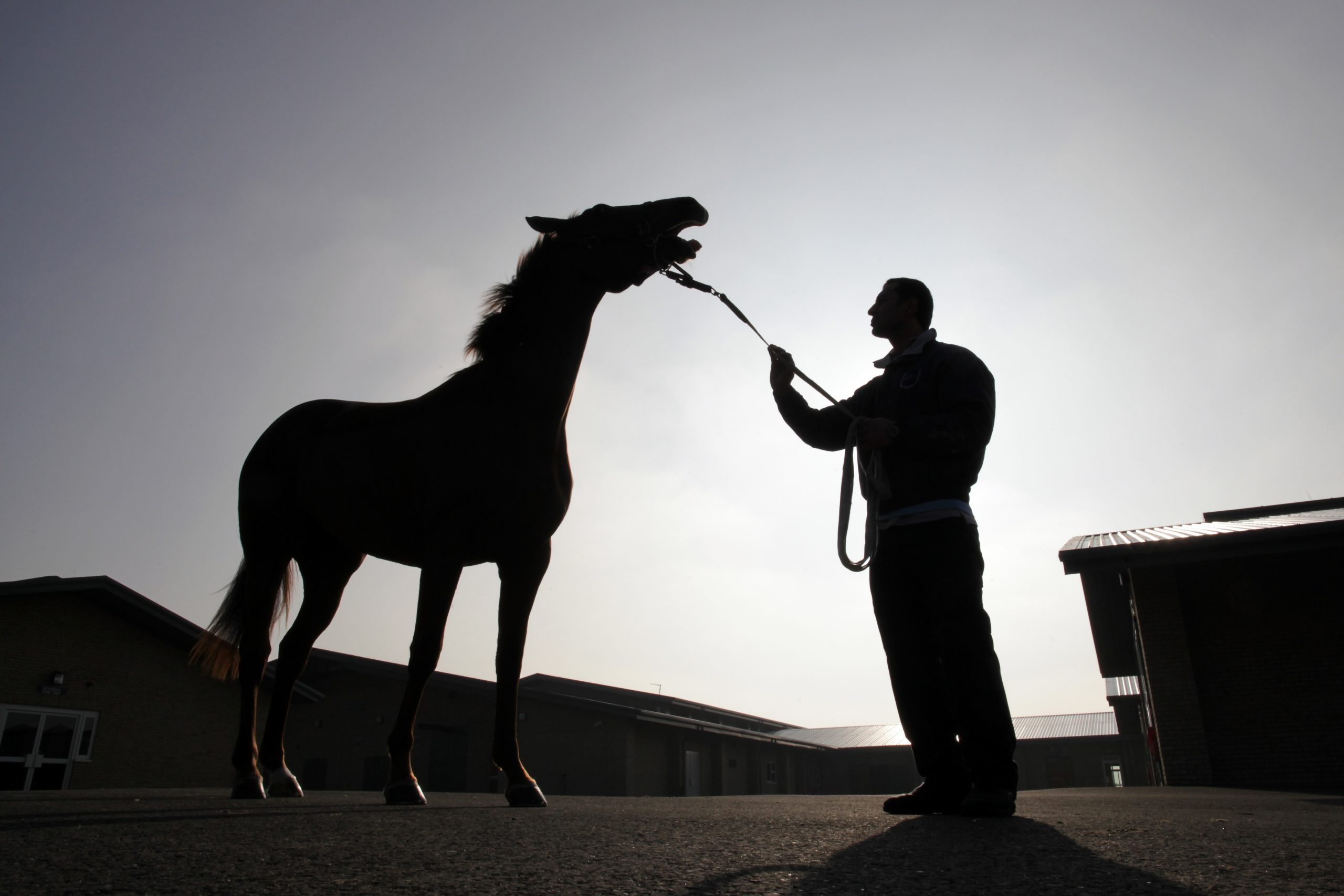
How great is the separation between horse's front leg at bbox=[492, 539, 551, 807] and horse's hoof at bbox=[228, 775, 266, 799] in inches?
40.5

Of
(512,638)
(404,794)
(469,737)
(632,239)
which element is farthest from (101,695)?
(632,239)

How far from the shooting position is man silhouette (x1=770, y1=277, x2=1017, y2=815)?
Answer: 98.6 inches

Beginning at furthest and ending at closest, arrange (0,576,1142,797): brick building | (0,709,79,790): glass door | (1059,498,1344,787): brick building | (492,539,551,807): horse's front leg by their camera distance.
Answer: (0,576,1142,797): brick building, (0,709,79,790): glass door, (1059,498,1344,787): brick building, (492,539,551,807): horse's front leg

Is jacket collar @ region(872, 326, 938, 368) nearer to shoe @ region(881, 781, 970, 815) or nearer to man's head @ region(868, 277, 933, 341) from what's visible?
man's head @ region(868, 277, 933, 341)

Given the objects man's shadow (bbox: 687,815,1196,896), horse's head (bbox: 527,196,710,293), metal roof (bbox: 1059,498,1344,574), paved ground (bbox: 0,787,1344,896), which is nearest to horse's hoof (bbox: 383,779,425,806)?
paved ground (bbox: 0,787,1344,896)

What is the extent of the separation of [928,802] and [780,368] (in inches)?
68.8

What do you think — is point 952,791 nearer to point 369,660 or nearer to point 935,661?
point 935,661

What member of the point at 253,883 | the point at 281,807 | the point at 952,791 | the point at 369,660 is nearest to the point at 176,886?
the point at 253,883

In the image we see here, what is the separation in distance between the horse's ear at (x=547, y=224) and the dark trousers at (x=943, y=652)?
7.22 ft

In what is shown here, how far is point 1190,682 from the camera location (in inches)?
356

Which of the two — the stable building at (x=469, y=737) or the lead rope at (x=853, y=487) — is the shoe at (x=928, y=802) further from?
the stable building at (x=469, y=737)

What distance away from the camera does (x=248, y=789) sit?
3471mm

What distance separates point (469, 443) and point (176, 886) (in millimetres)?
2496

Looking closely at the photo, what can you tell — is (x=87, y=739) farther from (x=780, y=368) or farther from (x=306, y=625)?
(x=780, y=368)
